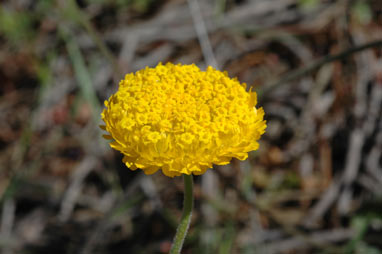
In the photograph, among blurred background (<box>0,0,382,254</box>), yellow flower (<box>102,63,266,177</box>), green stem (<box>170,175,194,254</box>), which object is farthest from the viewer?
blurred background (<box>0,0,382,254</box>)

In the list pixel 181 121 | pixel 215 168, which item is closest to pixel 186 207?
pixel 181 121

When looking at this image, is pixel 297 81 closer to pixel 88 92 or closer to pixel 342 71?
pixel 342 71

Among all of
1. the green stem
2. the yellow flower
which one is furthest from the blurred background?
the green stem

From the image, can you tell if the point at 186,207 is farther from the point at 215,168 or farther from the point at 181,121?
the point at 215,168

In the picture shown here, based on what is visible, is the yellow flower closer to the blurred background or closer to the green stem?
the green stem

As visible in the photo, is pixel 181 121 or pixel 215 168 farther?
pixel 215 168

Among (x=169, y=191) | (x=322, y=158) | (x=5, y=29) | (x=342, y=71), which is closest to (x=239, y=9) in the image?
(x=342, y=71)
